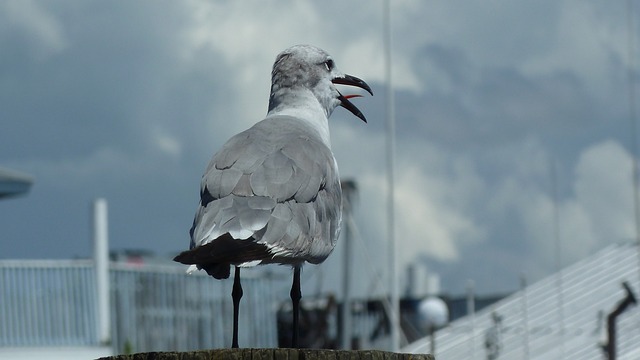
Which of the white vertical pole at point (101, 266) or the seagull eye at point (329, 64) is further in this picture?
the white vertical pole at point (101, 266)

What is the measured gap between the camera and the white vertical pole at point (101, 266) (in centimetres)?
4425

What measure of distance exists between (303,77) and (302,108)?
23cm

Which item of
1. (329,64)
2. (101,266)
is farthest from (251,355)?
(101,266)

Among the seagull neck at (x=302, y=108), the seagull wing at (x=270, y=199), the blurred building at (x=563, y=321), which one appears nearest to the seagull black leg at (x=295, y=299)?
the seagull wing at (x=270, y=199)

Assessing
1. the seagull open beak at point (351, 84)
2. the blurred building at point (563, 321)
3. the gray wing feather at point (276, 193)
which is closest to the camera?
the gray wing feather at point (276, 193)

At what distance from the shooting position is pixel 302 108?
408 inches

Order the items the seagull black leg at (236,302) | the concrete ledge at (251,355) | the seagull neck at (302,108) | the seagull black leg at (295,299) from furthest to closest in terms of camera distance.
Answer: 1. the seagull neck at (302,108)
2. the seagull black leg at (295,299)
3. the seagull black leg at (236,302)
4. the concrete ledge at (251,355)

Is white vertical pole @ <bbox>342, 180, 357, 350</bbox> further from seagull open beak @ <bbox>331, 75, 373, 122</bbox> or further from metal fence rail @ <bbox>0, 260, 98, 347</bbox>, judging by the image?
seagull open beak @ <bbox>331, 75, 373, 122</bbox>

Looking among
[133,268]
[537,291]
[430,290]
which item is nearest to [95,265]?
[133,268]

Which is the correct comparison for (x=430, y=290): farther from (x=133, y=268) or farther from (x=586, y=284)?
(x=586, y=284)

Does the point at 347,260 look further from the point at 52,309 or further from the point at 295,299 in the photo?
the point at 295,299

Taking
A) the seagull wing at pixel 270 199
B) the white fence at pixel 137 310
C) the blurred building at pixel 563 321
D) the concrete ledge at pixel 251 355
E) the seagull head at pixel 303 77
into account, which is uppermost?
the white fence at pixel 137 310

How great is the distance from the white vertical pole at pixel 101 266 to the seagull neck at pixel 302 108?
3425 cm

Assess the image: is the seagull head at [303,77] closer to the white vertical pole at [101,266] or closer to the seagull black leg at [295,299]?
the seagull black leg at [295,299]
